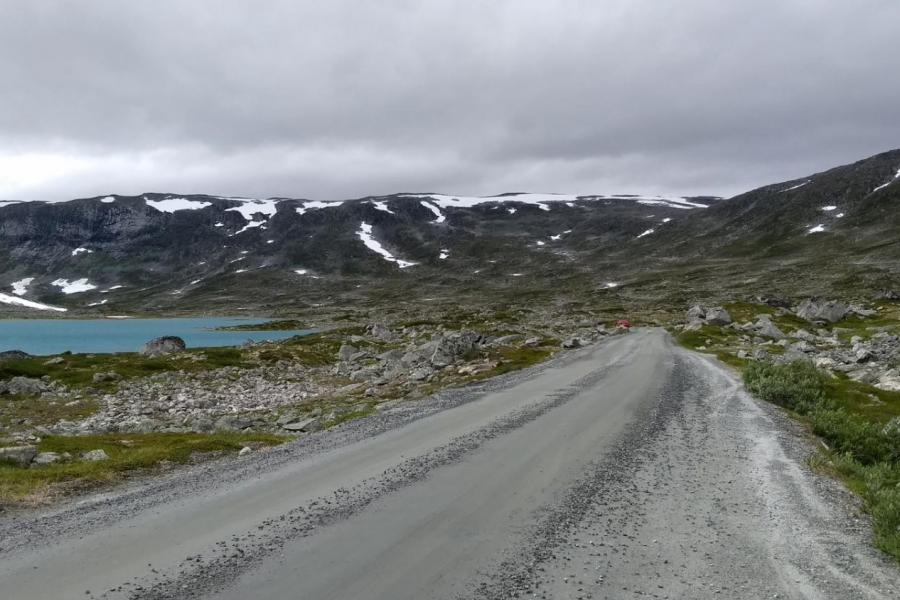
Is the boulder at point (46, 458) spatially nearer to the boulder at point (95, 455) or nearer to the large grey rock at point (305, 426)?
the boulder at point (95, 455)

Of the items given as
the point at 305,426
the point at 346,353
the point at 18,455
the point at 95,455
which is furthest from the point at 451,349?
the point at 18,455

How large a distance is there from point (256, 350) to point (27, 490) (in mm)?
52402

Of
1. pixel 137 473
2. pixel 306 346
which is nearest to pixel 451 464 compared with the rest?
pixel 137 473

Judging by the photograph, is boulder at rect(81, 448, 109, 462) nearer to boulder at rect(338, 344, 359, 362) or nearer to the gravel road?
the gravel road

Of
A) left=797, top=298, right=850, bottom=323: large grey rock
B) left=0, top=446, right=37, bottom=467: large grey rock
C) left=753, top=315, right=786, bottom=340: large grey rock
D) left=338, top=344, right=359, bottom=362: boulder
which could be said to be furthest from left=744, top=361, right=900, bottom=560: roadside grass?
left=797, top=298, right=850, bottom=323: large grey rock

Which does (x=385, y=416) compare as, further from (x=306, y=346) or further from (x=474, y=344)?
(x=306, y=346)

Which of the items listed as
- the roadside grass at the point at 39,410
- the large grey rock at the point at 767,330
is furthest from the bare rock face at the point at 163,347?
the large grey rock at the point at 767,330

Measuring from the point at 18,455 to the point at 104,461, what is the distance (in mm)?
2965

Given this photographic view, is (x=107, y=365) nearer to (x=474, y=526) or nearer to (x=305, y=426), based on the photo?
(x=305, y=426)

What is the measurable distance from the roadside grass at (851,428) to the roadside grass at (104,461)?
17.8m

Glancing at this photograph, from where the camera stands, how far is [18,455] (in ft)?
57.8

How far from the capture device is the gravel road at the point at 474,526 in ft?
30.1

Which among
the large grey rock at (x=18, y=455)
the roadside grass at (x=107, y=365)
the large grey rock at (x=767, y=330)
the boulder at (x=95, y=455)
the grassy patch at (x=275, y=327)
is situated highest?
the large grey rock at (x=18, y=455)

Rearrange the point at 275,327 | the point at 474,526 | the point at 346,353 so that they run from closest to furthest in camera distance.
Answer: the point at 474,526 → the point at 346,353 → the point at 275,327
